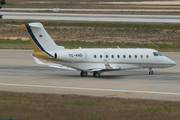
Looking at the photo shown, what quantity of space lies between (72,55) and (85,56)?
4.78 ft

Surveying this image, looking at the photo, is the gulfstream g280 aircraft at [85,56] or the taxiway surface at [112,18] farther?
the taxiway surface at [112,18]

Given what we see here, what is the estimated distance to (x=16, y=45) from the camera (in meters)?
→ 68.6

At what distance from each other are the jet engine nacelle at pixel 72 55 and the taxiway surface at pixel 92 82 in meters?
2.03

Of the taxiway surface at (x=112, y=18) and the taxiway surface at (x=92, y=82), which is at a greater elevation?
the taxiway surface at (x=112, y=18)

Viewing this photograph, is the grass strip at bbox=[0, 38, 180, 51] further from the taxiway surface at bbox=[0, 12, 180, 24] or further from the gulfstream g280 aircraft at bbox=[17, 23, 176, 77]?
the gulfstream g280 aircraft at bbox=[17, 23, 176, 77]

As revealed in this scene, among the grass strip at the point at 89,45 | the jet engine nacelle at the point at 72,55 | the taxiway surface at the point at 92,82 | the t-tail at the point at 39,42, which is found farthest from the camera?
the grass strip at the point at 89,45

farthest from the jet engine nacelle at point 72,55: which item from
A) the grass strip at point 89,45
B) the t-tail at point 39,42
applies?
the grass strip at point 89,45

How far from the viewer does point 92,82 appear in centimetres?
3403

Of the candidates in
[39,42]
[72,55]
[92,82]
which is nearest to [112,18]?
[72,55]

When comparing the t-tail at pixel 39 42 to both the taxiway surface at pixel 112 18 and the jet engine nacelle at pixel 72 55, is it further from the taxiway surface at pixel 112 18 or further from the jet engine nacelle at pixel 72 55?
the taxiway surface at pixel 112 18

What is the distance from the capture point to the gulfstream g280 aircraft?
1398 inches

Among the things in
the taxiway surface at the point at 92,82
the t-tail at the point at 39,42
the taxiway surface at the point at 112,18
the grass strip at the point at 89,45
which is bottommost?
the grass strip at the point at 89,45

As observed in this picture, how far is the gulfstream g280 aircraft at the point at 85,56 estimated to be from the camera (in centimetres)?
3550

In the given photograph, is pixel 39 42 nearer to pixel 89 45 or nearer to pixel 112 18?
pixel 89 45
